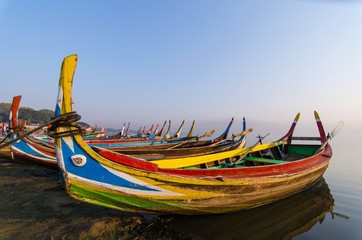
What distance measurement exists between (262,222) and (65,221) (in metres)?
4.74

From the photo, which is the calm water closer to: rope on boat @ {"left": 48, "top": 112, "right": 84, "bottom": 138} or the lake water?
the lake water

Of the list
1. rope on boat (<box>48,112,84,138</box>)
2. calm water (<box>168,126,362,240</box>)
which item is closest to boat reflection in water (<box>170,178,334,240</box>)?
calm water (<box>168,126,362,240</box>)

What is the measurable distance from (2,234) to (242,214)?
5.36 metres

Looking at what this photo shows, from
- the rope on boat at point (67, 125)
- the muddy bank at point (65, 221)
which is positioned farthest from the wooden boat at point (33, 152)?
the rope on boat at point (67, 125)

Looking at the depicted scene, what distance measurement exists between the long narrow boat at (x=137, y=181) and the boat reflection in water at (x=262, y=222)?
303 mm

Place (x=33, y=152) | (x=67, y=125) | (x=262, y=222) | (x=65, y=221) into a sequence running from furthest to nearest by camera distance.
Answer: (x=33, y=152)
(x=262, y=222)
(x=65, y=221)
(x=67, y=125)

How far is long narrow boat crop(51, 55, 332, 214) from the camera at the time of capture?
3707mm

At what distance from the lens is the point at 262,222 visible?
17.7ft

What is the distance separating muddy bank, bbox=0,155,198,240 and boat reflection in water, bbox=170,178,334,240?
0.53 m

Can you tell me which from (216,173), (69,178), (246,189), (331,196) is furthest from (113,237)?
(331,196)

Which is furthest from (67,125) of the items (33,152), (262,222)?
(33,152)

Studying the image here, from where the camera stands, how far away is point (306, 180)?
7.26 metres

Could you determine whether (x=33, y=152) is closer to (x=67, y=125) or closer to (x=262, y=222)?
(x=67, y=125)

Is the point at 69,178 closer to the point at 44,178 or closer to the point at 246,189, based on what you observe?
the point at 246,189
